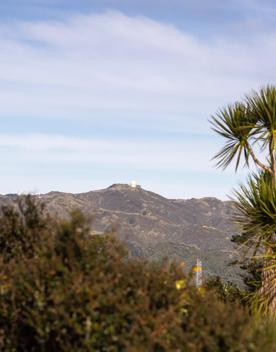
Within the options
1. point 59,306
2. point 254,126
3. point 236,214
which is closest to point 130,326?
point 59,306

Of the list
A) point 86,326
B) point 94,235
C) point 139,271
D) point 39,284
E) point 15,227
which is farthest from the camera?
point 15,227

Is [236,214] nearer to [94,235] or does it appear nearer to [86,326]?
[94,235]

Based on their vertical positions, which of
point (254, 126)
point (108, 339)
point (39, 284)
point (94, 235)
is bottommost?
point (108, 339)

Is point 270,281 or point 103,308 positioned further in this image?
point 270,281

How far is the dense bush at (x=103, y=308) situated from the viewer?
221 inches

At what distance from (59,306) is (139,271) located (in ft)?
3.58

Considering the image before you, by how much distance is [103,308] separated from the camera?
5988mm

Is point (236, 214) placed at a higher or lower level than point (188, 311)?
higher

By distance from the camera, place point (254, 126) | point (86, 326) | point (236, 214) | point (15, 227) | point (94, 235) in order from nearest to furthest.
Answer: point (86, 326), point (94, 235), point (15, 227), point (236, 214), point (254, 126)

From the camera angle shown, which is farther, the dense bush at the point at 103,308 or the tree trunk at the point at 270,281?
the tree trunk at the point at 270,281

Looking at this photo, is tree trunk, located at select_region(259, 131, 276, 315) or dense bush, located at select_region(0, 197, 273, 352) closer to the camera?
dense bush, located at select_region(0, 197, 273, 352)

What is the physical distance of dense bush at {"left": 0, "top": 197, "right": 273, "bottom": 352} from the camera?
18.4 feet

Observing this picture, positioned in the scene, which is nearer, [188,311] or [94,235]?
[188,311]

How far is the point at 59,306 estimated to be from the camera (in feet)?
19.6
